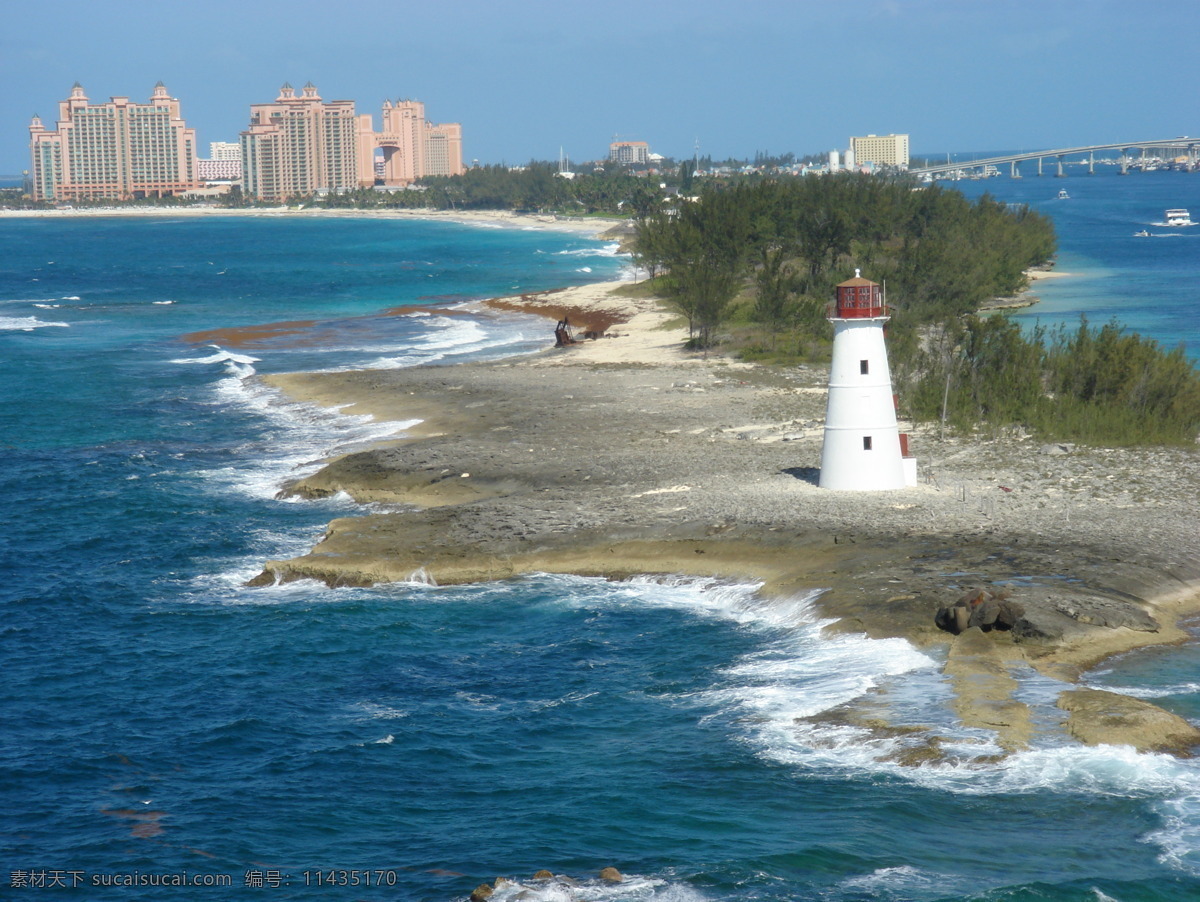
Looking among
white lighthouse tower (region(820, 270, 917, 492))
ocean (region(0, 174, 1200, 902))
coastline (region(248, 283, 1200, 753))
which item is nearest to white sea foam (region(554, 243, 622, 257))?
coastline (region(248, 283, 1200, 753))

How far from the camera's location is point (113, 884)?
16469mm

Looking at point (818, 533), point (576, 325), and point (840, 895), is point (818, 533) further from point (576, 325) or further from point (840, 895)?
point (576, 325)

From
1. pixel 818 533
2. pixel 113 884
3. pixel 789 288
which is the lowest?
pixel 113 884

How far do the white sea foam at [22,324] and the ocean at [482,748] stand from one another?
49303mm

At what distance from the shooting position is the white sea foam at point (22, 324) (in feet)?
262

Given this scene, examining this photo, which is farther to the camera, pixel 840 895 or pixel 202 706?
pixel 202 706

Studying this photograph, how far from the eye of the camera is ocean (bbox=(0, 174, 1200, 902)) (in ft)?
53.2

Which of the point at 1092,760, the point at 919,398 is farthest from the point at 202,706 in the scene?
the point at 919,398

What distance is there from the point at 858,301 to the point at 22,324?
6841 centimetres

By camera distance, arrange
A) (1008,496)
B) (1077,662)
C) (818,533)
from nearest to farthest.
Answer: (1077,662), (818,533), (1008,496)

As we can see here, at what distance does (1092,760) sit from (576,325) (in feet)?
180

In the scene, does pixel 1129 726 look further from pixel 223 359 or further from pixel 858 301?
pixel 223 359

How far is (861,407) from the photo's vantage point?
1159 inches

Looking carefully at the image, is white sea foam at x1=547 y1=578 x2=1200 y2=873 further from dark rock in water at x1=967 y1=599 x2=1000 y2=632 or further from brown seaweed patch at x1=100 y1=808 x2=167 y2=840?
brown seaweed patch at x1=100 y1=808 x2=167 y2=840
